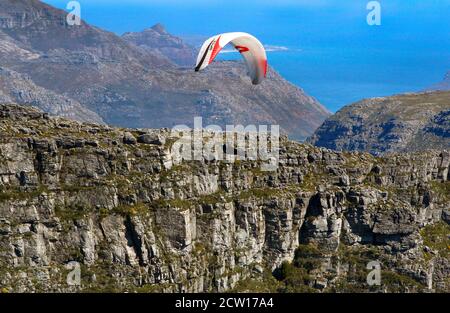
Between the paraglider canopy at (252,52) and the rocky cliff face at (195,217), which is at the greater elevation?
the paraglider canopy at (252,52)

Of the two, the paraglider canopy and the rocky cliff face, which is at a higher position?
the paraglider canopy

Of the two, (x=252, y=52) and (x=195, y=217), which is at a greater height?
(x=252, y=52)

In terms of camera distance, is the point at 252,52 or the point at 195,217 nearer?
the point at 252,52

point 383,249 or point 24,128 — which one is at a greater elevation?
point 24,128

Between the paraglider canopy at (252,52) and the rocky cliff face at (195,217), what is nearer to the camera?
the paraglider canopy at (252,52)

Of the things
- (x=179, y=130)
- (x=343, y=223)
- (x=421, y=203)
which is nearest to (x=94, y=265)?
(x=179, y=130)

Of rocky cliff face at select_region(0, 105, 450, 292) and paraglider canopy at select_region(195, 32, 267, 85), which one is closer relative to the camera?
paraglider canopy at select_region(195, 32, 267, 85)
